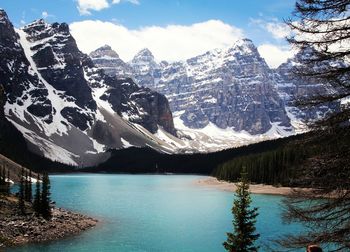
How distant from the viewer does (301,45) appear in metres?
14.5

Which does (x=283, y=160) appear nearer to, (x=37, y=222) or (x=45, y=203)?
(x=45, y=203)

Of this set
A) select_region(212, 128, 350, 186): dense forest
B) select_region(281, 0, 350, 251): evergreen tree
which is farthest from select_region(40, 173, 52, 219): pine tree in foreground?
select_region(281, 0, 350, 251): evergreen tree

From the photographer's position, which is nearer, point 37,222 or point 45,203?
point 37,222

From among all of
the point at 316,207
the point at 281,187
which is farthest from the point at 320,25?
the point at 281,187

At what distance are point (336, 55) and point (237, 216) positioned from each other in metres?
14.9

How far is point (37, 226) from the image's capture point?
53.7m

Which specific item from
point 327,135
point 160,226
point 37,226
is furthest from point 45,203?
point 327,135

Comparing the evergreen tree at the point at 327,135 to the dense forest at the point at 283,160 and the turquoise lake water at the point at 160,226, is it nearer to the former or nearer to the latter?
the dense forest at the point at 283,160

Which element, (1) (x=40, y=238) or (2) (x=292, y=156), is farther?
(2) (x=292, y=156)

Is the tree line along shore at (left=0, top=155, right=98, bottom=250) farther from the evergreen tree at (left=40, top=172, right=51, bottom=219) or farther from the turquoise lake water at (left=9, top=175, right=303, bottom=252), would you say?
the turquoise lake water at (left=9, top=175, right=303, bottom=252)

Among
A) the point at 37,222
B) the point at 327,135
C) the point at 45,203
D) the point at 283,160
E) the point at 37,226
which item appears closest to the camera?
the point at 327,135

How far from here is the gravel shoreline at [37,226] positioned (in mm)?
49344

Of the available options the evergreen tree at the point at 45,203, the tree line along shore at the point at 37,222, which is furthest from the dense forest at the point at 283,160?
the evergreen tree at the point at 45,203

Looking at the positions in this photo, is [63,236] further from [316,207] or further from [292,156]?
[292,156]
